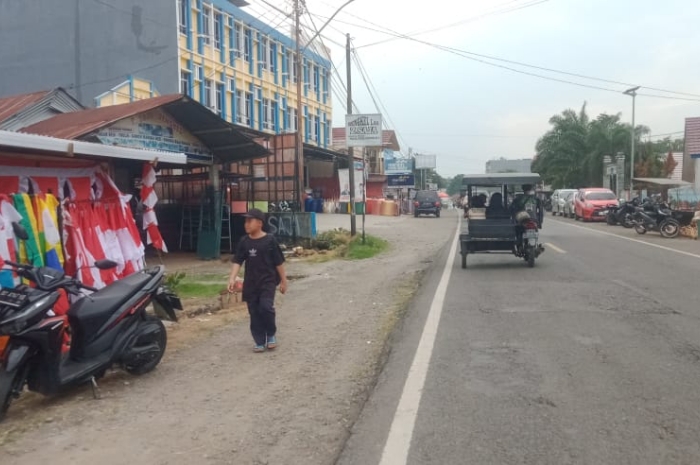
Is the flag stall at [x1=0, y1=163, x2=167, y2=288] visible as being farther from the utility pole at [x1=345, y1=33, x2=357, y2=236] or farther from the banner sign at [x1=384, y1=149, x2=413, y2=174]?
the banner sign at [x1=384, y1=149, x2=413, y2=174]

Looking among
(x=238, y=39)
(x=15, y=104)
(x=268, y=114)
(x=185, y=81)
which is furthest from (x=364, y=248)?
(x=268, y=114)

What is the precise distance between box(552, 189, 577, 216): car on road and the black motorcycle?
825 centimetres

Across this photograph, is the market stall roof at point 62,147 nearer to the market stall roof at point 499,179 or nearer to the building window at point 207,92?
the market stall roof at point 499,179

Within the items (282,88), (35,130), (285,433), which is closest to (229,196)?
(35,130)

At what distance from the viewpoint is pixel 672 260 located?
50.4 feet

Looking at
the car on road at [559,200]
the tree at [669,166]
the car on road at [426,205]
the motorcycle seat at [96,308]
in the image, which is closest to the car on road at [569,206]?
the car on road at [559,200]

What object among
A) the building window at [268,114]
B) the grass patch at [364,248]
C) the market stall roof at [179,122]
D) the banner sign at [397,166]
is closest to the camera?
the market stall roof at [179,122]

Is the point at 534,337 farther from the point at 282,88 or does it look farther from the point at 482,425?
the point at 282,88

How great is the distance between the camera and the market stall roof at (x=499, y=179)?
14.3 meters

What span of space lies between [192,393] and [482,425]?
2.56 meters

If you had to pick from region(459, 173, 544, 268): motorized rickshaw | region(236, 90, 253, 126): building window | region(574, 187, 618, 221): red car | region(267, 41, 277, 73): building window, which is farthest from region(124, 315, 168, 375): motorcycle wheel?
region(267, 41, 277, 73): building window

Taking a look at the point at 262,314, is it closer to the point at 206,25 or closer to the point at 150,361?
the point at 150,361

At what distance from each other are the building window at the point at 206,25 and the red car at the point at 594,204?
22.1 m

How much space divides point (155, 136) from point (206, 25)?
2319 centimetres
